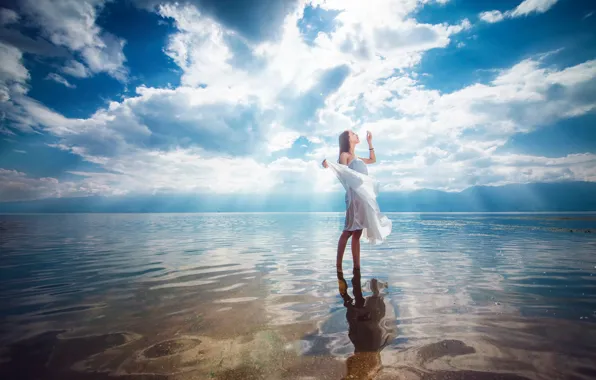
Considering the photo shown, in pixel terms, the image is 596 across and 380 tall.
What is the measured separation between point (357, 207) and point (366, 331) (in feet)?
10.6

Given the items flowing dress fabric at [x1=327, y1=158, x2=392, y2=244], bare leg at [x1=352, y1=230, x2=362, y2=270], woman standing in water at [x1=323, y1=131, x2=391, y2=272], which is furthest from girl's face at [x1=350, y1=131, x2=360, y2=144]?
bare leg at [x1=352, y1=230, x2=362, y2=270]

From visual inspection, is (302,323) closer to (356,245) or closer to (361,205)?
(356,245)

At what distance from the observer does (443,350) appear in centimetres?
255

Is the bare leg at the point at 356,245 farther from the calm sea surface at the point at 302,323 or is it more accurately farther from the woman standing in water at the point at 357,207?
the calm sea surface at the point at 302,323

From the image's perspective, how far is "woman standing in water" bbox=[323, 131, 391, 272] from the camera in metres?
5.83

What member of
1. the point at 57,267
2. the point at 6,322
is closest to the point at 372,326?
the point at 6,322

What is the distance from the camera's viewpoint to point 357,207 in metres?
5.91

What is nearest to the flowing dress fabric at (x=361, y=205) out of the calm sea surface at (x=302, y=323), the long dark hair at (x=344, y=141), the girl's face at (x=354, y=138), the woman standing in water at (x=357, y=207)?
the woman standing in water at (x=357, y=207)

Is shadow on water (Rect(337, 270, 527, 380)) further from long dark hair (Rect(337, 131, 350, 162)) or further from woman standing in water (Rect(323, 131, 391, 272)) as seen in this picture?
long dark hair (Rect(337, 131, 350, 162))

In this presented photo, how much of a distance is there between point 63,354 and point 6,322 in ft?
6.10

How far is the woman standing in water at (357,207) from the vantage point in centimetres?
583

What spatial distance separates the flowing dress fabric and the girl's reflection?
4.54 feet

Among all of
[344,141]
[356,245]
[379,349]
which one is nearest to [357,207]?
[356,245]

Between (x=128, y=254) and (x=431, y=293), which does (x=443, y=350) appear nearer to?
(x=431, y=293)
